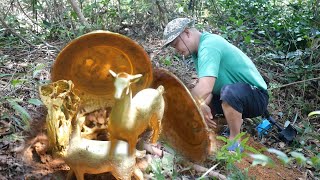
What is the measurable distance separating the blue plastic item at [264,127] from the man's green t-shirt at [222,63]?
0.56 metres

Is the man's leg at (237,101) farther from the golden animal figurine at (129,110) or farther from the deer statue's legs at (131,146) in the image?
the deer statue's legs at (131,146)

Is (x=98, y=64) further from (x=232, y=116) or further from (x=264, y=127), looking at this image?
(x=264, y=127)

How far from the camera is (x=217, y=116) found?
3736 mm

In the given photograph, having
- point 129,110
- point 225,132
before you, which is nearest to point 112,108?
point 129,110

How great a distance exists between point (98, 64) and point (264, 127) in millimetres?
1993

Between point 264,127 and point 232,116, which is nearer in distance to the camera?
point 232,116

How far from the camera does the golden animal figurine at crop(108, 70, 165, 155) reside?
1.79 meters

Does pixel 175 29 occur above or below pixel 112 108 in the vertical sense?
above

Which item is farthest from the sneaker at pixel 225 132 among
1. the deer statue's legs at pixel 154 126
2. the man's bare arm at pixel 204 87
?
the deer statue's legs at pixel 154 126

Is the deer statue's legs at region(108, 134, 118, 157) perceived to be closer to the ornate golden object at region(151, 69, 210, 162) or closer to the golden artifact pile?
the golden artifact pile

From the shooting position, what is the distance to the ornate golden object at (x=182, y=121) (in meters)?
2.29

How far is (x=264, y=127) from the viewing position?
12.5 feet

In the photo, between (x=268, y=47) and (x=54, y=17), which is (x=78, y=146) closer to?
(x=54, y=17)

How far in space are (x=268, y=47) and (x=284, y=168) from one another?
235cm
